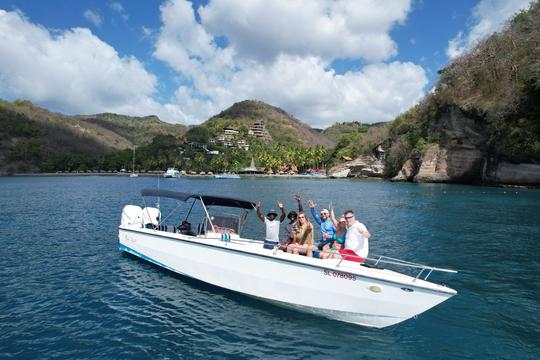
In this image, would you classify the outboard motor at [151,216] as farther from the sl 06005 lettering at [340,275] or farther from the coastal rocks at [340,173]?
the coastal rocks at [340,173]

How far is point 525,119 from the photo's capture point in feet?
165

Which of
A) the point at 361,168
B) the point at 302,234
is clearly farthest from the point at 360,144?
the point at 302,234

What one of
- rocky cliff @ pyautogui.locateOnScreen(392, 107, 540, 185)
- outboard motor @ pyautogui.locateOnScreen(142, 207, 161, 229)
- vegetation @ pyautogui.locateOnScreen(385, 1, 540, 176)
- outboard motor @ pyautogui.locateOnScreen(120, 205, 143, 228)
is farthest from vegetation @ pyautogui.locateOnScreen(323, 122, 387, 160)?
outboard motor @ pyautogui.locateOnScreen(120, 205, 143, 228)

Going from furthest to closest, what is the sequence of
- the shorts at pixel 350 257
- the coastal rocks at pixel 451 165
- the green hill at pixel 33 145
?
the green hill at pixel 33 145
the coastal rocks at pixel 451 165
the shorts at pixel 350 257

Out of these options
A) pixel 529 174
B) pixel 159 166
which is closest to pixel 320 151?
pixel 159 166

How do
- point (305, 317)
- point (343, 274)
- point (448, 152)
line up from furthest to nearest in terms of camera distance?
point (448, 152)
point (305, 317)
point (343, 274)

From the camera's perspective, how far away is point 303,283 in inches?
338

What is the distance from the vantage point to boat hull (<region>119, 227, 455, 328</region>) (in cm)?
763

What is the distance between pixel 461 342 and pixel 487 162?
61.9 meters

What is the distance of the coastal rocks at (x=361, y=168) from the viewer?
100062 millimetres

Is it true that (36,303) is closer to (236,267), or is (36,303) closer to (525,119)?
(236,267)

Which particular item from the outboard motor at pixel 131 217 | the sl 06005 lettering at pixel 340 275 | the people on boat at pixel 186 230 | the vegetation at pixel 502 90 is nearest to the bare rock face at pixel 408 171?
the vegetation at pixel 502 90

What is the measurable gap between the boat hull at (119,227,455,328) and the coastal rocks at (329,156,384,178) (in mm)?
93949

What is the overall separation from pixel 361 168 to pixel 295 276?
331 ft
